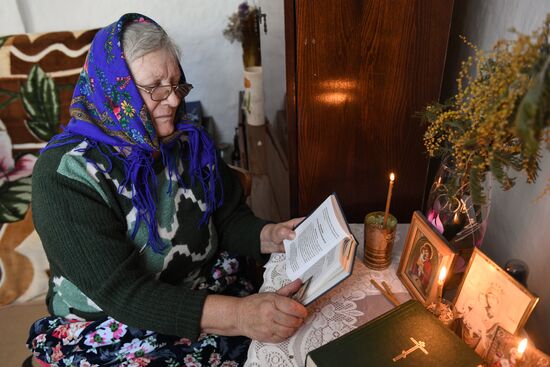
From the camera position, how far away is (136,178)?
3.41 feet

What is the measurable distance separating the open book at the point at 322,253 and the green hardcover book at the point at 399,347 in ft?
0.39

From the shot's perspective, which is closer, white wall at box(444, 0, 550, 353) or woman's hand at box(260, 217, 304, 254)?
white wall at box(444, 0, 550, 353)

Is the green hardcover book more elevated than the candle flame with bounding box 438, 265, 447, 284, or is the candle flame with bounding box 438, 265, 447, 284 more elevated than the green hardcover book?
the candle flame with bounding box 438, 265, 447, 284

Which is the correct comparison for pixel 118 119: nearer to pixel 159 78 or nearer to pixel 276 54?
pixel 159 78

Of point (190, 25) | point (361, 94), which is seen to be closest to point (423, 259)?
point (361, 94)

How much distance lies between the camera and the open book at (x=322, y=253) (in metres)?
0.83

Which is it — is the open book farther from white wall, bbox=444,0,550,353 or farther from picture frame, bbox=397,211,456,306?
white wall, bbox=444,0,550,353

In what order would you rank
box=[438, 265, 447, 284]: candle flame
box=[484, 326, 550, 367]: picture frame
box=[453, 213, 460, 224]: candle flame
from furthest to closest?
box=[453, 213, 460, 224]: candle flame → box=[438, 265, 447, 284]: candle flame → box=[484, 326, 550, 367]: picture frame

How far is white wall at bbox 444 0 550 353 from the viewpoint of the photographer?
876 mm

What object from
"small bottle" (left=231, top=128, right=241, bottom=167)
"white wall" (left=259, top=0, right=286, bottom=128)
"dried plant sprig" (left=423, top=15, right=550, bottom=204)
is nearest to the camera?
"dried plant sprig" (left=423, top=15, right=550, bottom=204)

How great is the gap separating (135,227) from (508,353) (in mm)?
824

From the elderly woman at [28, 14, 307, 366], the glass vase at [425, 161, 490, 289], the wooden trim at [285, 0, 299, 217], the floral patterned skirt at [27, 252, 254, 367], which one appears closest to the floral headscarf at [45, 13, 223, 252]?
the elderly woman at [28, 14, 307, 366]

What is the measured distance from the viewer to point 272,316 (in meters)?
0.85

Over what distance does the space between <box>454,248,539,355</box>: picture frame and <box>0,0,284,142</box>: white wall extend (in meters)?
2.07
